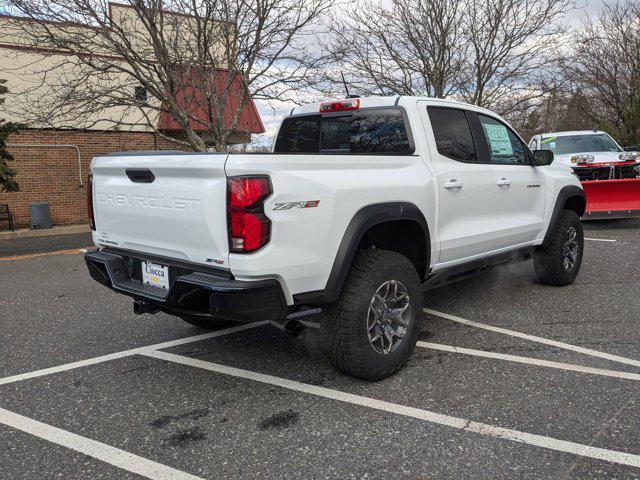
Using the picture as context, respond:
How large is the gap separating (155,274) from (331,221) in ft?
3.82

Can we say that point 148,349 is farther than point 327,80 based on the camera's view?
No

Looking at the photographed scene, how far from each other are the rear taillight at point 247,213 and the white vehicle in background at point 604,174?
27.4 feet

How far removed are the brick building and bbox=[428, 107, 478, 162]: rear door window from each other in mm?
9940

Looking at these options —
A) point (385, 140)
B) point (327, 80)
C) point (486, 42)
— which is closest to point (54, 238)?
point (327, 80)

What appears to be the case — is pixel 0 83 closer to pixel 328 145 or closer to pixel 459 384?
pixel 328 145

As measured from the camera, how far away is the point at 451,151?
423 cm

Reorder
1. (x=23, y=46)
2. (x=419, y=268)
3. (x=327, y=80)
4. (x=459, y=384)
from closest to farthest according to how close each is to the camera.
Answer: (x=459, y=384)
(x=419, y=268)
(x=23, y=46)
(x=327, y=80)

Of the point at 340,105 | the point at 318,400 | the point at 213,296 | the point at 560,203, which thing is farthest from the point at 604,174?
the point at 213,296

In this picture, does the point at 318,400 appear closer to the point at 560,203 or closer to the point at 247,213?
the point at 247,213

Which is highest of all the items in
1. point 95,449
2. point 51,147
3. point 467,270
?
point 51,147

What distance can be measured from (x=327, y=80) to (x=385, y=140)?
378 inches

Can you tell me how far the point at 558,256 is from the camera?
555cm

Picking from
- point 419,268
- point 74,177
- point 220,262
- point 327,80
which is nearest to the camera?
point 220,262

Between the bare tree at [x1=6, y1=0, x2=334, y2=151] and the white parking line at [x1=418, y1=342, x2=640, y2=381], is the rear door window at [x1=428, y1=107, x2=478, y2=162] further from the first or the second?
the bare tree at [x1=6, y1=0, x2=334, y2=151]
